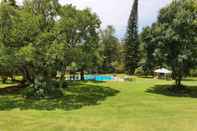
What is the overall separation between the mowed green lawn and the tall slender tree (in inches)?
1311

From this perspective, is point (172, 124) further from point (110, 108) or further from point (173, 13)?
point (173, 13)

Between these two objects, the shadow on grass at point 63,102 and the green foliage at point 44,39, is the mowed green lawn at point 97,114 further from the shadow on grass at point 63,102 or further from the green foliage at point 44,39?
the green foliage at point 44,39

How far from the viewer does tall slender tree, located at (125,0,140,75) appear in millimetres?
59125

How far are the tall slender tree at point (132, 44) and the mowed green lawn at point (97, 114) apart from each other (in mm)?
33299

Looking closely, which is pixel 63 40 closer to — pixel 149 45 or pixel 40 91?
pixel 40 91

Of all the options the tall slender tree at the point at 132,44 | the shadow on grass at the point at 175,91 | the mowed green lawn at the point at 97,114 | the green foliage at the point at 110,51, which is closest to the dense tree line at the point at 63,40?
the shadow on grass at the point at 175,91

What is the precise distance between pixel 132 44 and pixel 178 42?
1293 inches

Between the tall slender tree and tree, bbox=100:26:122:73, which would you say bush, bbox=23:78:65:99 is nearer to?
the tall slender tree

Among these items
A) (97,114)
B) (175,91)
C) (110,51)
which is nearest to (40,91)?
(97,114)

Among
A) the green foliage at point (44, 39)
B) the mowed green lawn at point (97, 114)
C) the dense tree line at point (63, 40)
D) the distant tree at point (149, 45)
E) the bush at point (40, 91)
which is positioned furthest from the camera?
the distant tree at point (149, 45)

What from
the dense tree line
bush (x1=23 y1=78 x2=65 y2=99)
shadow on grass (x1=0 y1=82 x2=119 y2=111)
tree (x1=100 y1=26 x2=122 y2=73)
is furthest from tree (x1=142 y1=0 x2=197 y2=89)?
tree (x1=100 y1=26 x2=122 y2=73)

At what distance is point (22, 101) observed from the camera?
72.4ft

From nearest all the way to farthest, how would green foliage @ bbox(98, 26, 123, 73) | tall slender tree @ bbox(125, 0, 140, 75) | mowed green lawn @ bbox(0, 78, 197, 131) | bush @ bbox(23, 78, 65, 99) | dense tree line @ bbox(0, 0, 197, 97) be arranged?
mowed green lawn @ bbox(0, 78, 197, 131) < dense tree line @ bbox(0, 0, 197, 97) < bush @ bbox(23, 78, 65, 99) < tall slender tree @ bbox(125, 0, 140, 75) < green foliage @ bbox(98, 26, 123, 73)

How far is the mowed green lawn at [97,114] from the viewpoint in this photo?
44.4 ft
